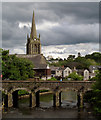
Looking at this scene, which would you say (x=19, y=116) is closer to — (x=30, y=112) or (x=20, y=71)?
(x=30, y=112)

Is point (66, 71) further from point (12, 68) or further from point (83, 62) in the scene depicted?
point (12, 68)

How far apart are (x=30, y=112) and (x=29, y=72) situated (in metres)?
24.0

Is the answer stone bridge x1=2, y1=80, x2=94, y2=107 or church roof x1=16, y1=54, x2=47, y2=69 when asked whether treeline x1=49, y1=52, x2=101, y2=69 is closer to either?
church roof x1=16, y1=54, x2=47, y2=69

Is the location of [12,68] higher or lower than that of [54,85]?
higher

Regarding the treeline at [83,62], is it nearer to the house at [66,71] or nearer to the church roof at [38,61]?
the house at [66,71]

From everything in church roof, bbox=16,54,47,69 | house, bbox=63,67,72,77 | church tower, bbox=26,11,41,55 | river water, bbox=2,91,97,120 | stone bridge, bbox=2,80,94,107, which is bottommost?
river water, bbox=2,91,97,120

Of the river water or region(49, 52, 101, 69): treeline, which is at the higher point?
region(49, 52, 101, 69): treeline

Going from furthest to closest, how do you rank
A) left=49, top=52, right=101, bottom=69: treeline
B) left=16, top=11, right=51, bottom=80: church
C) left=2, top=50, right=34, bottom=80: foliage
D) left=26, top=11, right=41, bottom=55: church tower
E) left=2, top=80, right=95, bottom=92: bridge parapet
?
left=26, top=11, right=41, bottom=55: church tower
left=49, top=52, right=101, bottom=69: treeline
left=16, top=11, right=51, bottom=80: church
left=2, top=50, right=34, bottom=80: foliage
left=2, top=80, right=95, bottom=92: bridge parapet

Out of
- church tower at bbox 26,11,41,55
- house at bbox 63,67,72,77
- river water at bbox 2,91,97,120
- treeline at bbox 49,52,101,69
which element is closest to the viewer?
river water at bbox 2,91,97,120

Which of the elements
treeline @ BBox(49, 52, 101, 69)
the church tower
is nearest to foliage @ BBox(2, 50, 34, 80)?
treeline @ BBox(49, 52, 101, 69)

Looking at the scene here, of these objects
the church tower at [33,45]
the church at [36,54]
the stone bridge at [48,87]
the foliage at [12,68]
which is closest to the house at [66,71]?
the church at [36,54]

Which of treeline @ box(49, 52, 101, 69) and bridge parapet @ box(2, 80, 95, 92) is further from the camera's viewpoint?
treeline @ box(49, 52, 101, 69)

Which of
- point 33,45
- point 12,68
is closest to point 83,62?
point 33,45

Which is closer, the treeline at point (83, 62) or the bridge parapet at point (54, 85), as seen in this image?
the bridge parapet at point (54, 85)
